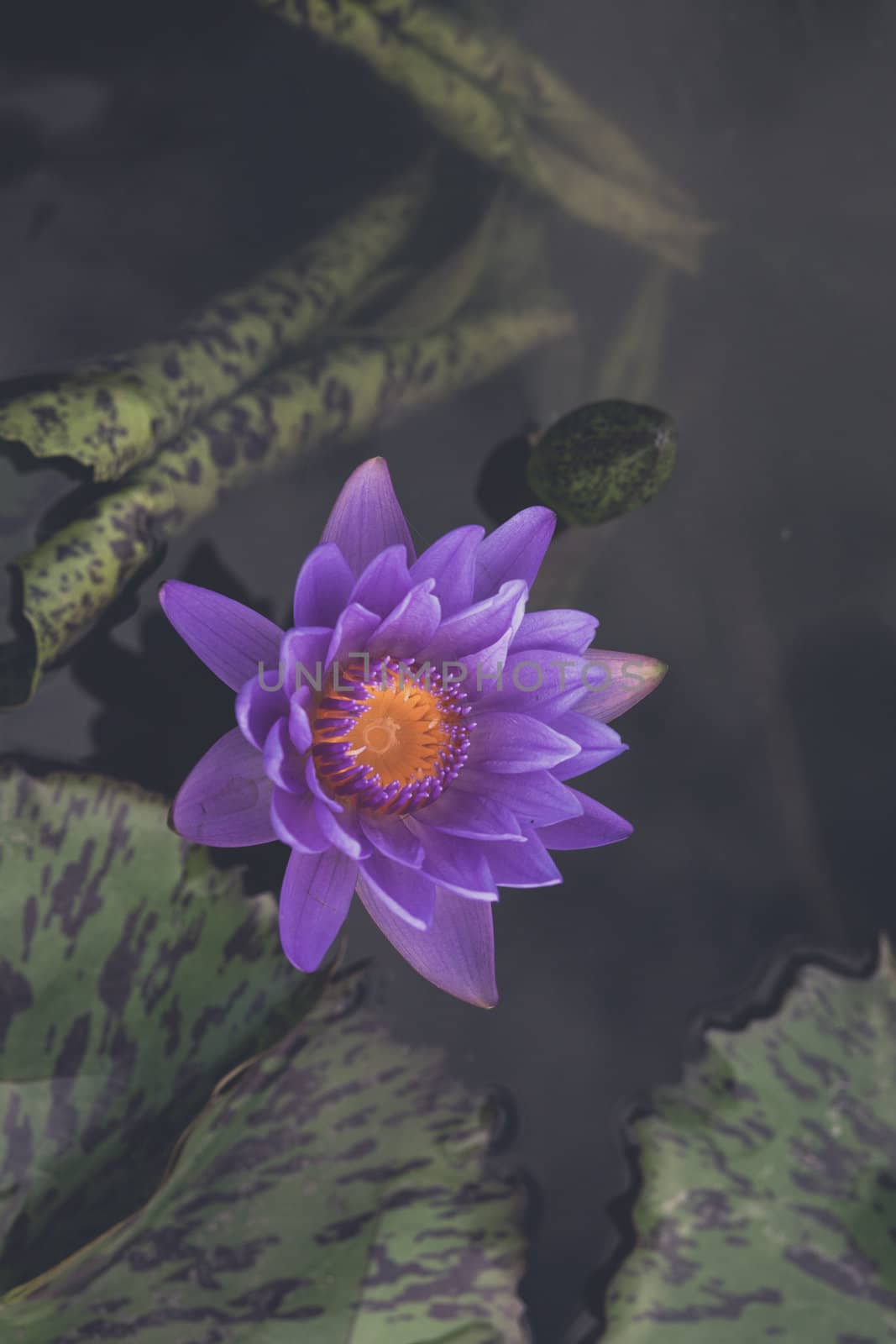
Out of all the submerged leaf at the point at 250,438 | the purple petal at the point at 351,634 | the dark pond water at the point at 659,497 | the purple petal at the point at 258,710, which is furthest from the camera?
the dark pond water at the point at 659,497

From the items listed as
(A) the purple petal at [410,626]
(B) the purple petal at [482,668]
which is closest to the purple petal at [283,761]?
(A) the purple petal at [410,626]

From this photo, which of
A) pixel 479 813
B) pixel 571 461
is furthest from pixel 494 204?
pixel 479 813

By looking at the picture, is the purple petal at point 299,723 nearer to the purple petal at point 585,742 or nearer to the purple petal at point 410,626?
the purple petal at point 410,626

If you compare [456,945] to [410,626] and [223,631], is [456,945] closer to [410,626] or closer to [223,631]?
[410,626]

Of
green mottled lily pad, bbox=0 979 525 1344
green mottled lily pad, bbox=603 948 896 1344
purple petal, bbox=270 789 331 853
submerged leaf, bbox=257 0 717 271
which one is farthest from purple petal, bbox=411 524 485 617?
submerged leaf, bbox=257 0 717 271

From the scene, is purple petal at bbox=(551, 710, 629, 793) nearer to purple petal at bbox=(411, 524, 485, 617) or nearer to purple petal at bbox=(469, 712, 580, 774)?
purple petal at bbox=(469, 712, 580, 774)

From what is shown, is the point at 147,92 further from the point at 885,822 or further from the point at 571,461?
the point at 885,822
